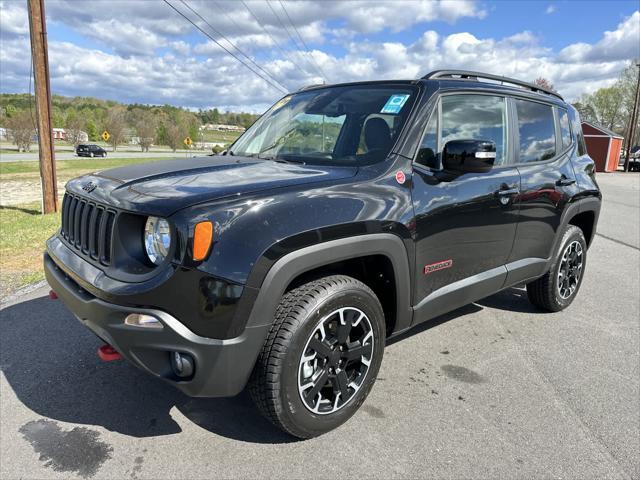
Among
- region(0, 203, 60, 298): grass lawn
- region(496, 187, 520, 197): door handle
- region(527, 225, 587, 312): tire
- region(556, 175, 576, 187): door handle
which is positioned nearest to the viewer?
region(496, 187, 520, 197): door handle

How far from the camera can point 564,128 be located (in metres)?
4.57

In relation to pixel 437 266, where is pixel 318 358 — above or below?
below

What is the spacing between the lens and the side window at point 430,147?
3088 mm

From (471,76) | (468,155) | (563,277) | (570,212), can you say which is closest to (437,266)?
(468,155)

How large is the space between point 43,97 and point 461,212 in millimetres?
9395

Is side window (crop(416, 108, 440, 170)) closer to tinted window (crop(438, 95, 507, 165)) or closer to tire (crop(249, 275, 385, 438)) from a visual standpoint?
tinted window (crop(438, 95, 507, 165))

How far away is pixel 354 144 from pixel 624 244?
24.4 ft

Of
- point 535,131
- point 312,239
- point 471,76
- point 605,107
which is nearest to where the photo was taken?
point 312,239

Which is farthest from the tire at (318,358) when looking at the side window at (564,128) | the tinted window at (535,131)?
the side window at (564,128)

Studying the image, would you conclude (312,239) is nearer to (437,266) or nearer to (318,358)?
(318,358)

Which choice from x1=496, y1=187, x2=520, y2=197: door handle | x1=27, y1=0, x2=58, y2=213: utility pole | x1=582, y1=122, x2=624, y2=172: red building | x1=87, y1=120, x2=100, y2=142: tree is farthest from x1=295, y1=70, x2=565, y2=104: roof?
x1=87, y1=120, x2=100, y2=142: tree

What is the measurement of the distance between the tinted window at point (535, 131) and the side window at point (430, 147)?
Result: 1.12 metres

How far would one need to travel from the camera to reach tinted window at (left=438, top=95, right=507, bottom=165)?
330 centimetres

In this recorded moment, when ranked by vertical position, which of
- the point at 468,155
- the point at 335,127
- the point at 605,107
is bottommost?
the point at 468,155
